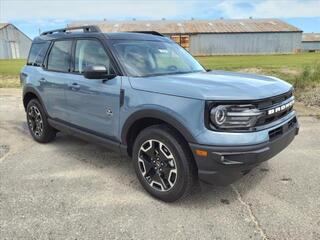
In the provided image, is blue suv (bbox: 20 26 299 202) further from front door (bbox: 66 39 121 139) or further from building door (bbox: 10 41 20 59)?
building door (bbox: 10 41 20 59)

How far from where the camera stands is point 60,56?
5.01 m

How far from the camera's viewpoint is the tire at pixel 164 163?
333 cm

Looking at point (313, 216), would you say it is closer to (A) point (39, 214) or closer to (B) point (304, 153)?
(B) point (304, 153)

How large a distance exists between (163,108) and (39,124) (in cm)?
324

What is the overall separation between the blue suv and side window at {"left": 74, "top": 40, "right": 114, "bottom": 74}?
1 cm

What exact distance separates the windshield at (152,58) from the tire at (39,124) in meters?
2.14

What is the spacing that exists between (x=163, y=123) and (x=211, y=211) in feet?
3.46

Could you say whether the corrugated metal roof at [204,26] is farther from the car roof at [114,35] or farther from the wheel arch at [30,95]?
the car roof at [114,35]

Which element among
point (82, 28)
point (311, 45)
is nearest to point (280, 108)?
point (82, 28)

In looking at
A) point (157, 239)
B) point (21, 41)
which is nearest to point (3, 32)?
point (21, 41)

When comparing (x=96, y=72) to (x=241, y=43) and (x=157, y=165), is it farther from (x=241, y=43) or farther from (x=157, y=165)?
(x=241, y=43)

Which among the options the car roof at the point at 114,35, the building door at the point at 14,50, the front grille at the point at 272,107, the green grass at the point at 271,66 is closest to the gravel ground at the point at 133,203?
the front grille at the point at 272,107

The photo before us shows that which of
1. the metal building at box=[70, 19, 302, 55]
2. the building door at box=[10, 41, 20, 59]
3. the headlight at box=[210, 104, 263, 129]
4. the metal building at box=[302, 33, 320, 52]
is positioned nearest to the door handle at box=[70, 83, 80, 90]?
the headlight at box=[210, 104, 263, 129]

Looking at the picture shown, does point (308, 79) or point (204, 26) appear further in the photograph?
point (204, 26)
